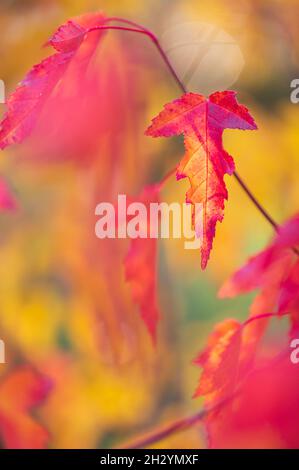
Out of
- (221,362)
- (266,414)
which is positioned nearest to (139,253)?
(221,362)

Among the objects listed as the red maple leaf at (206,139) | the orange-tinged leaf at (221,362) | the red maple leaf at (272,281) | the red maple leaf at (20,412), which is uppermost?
the red maple leaf at (206,139)

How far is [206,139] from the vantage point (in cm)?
55

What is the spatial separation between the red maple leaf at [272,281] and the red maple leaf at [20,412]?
0.46 metres

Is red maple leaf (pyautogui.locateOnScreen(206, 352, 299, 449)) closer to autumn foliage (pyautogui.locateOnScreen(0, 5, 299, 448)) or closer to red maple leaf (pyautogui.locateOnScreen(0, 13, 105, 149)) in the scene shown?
autumn foliage (pyautogui.locateOnScreen(0, 5, 299, 448))

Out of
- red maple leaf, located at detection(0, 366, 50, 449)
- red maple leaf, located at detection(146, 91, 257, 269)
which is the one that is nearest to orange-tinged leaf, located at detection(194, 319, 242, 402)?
red maple leaf, located at detection(146, 91, 257, 269)

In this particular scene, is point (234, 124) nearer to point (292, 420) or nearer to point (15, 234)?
point (292, 420)

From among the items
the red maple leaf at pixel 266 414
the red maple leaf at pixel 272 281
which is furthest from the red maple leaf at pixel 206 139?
the red maple leaf at pixel 266 414

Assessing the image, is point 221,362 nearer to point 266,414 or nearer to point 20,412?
point 266,414

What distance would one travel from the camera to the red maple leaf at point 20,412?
38.4 inches

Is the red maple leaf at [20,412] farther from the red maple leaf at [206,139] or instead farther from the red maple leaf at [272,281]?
the red maple leaf at [206,139]

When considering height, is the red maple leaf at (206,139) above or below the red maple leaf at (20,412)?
above

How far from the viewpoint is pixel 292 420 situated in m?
0.88
